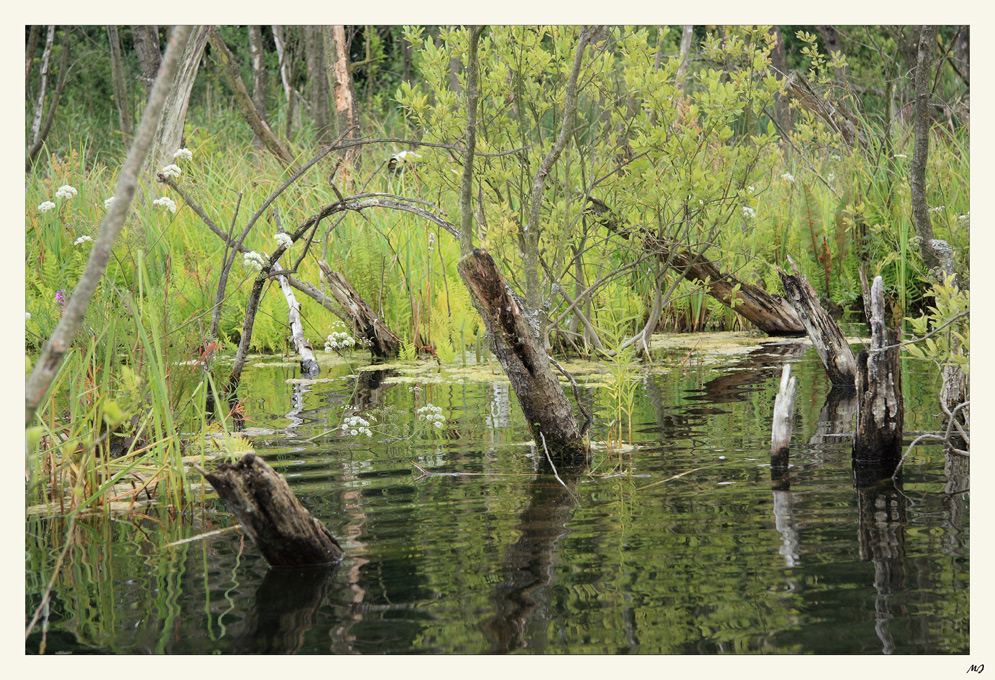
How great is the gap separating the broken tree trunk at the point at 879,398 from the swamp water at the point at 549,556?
0.14 m

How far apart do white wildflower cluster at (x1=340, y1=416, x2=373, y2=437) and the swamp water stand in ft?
0.19

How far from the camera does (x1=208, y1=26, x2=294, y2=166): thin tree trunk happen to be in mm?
9234

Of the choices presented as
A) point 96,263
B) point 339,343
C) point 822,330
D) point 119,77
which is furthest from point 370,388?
point 119,77

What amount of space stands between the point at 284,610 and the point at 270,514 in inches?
13.3

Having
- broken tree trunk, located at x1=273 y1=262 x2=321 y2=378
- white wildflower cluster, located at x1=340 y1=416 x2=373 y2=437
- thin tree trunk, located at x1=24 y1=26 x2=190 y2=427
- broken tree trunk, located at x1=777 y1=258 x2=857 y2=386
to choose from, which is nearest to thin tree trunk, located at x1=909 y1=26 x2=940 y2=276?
broken tree trunk, located at x1=777 y1=258 x2=857 y2=386

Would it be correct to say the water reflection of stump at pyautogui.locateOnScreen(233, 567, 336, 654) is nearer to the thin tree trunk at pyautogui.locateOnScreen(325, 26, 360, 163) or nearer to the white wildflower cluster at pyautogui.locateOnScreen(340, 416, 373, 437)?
the white wildflower cluster at pyautogui.locateOnScreen(340, 416, 373, 437)

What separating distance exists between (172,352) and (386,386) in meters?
2.05

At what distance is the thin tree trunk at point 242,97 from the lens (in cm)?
923

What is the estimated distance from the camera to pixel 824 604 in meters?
2.53

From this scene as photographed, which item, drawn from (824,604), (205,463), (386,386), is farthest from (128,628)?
(386,386)

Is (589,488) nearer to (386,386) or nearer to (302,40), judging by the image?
(386,386)

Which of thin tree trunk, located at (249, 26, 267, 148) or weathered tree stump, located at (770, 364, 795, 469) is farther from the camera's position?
thin tree trunk, located at (249, 26, 267, 148)

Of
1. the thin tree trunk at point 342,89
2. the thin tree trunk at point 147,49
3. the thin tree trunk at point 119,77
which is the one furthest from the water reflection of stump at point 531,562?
the thin tree trunk at point 119,77

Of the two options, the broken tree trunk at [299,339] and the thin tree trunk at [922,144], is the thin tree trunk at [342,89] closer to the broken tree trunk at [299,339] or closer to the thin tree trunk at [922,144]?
the broken tree trunk at [299,339]
